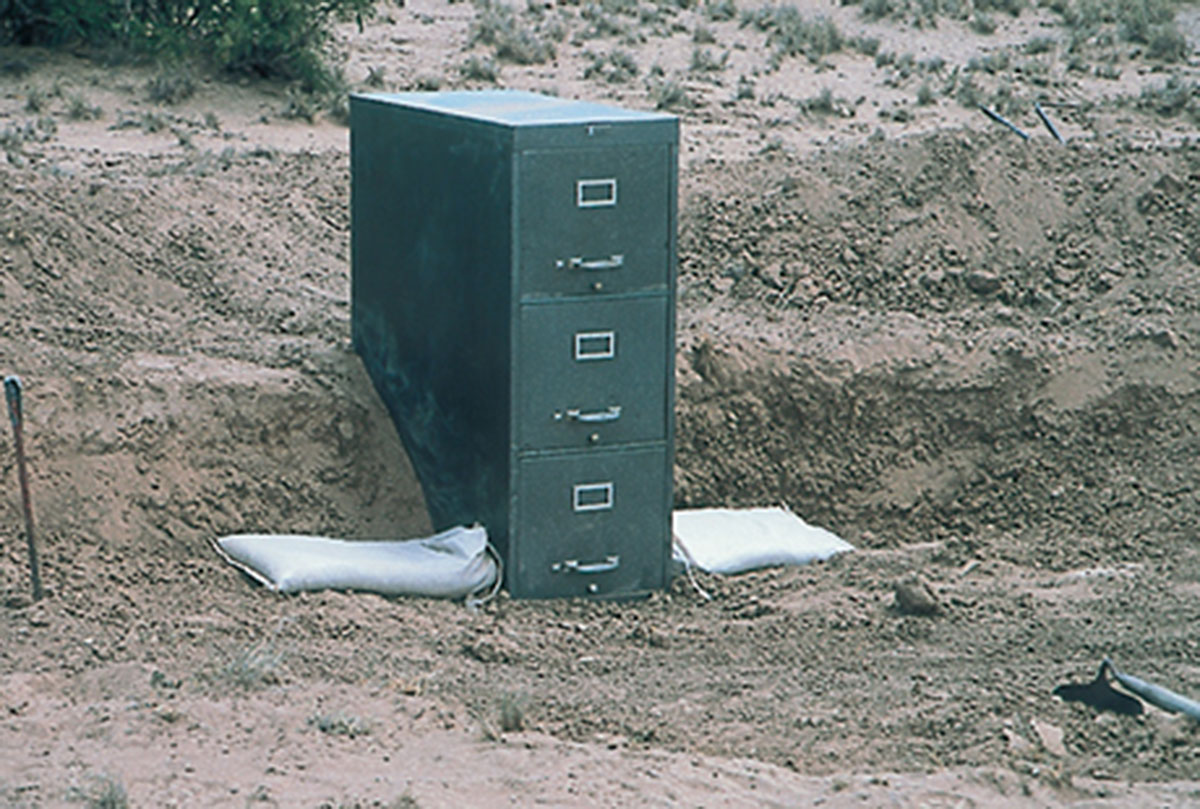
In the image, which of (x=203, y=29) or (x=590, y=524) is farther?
(x=203, y=29)

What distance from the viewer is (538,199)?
21.4ft

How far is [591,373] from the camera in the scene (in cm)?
689

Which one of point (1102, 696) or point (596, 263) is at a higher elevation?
point (596, 263)

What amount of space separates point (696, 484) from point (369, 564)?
2185 millimetres

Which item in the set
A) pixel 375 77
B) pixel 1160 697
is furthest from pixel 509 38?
pixel 1160 697

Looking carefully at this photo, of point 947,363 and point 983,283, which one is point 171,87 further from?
→ point 947,363

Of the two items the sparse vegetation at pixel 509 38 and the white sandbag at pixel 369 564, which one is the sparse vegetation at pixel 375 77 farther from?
the white sandbag at pixel 369 564

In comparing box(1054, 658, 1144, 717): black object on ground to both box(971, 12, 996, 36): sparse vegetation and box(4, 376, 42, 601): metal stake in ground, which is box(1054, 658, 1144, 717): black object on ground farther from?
box(971, 12, 996, 36): sparse vegetation

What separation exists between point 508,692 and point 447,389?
1909 mm

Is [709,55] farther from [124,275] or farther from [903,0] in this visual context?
[124,275]

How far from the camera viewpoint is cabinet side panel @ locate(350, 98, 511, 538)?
671cm

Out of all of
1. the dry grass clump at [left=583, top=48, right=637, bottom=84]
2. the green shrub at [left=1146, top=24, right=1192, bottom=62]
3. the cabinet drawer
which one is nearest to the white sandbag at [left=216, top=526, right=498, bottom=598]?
the cabinet drawer

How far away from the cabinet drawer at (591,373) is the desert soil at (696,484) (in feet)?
2.49

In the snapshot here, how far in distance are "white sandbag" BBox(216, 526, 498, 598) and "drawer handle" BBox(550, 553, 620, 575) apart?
277 mm
